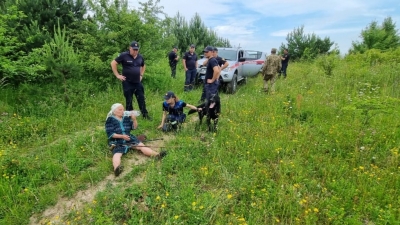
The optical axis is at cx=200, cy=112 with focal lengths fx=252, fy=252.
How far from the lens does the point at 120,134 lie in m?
4.28

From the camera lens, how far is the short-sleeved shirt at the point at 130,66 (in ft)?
17.8

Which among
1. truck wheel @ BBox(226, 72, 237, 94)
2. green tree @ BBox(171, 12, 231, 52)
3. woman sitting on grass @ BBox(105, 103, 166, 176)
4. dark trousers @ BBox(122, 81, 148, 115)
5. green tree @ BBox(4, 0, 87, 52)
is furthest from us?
green tree @ BBox(171, 12, 231, 52)

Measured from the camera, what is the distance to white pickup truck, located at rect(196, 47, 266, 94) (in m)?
8.80

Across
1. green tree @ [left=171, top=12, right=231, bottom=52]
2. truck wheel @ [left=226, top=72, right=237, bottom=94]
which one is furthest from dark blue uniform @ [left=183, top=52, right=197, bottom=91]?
green tree @ [left=171, top=12, right=231, bottom=52]

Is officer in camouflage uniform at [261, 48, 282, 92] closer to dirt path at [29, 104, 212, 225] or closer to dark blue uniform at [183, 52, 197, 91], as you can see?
dark blue uniform at [183, 52, 197, 91]

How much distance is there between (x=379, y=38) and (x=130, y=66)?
21128 mm

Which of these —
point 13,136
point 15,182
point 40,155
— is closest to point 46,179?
point 15,182

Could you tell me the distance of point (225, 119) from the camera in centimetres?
594

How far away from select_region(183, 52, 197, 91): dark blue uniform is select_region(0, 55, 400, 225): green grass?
3111mm

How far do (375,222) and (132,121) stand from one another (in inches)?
148

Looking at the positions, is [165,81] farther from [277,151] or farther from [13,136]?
[277,151]

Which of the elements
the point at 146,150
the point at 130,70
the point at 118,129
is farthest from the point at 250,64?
the point at 118,129

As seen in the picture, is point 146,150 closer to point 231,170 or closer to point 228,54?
point 231,170

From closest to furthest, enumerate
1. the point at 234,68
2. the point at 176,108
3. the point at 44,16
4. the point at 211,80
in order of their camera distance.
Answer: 1. the point at 176,108
2. the point at 211,80
3. the point at 44,16
4. the point at 234,68
